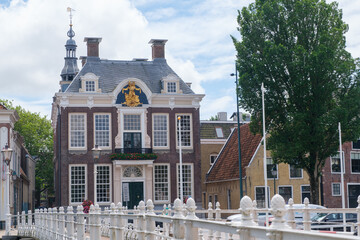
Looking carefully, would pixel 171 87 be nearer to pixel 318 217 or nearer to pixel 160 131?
pixel 160 131

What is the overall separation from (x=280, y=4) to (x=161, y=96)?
481 inches

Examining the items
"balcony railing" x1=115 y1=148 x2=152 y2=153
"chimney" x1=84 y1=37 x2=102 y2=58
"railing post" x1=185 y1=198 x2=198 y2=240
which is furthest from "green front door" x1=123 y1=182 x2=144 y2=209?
"railing post" x1=185 y1=198 x2=198 y2=240

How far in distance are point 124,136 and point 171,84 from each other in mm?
5529

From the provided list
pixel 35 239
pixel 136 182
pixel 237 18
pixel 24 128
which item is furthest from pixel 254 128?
pixel 24 128

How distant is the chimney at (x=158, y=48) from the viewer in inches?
2034

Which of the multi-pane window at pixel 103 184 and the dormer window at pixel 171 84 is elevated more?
the dormer window at pixel 171 84

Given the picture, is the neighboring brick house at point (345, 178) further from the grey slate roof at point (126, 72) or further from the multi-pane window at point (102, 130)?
the multi-pane window at point (102, 130)

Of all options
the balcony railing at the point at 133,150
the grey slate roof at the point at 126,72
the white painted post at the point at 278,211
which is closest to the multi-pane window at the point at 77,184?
the balcony railing at the point at 133,150

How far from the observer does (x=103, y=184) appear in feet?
152

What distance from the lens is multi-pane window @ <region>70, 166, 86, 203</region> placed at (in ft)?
151

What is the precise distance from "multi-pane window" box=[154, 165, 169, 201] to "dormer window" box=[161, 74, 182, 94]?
18.9 ft

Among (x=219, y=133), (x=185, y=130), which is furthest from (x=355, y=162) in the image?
(x=219, y=133)

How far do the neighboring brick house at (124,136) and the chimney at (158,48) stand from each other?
3.24 metres

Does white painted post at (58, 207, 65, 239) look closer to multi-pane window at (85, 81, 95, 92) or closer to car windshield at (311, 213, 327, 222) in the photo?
car windshield at (311, 213, 327, 222)
